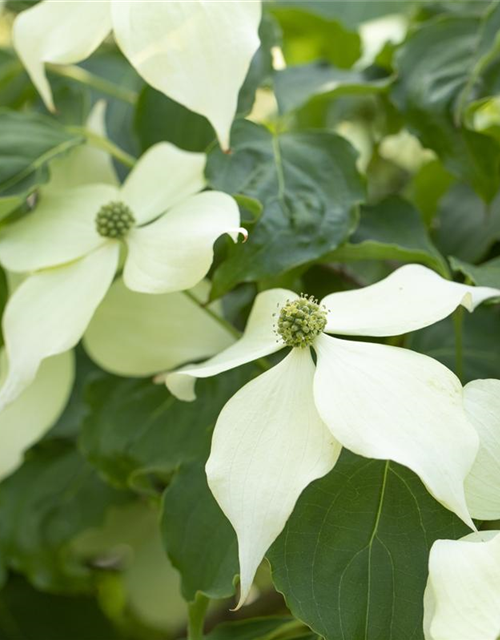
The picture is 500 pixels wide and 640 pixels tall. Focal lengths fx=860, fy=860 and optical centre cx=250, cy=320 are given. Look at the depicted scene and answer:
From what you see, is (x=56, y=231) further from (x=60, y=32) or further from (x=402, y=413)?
(x=402, y=413)

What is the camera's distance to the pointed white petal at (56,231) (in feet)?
1.32

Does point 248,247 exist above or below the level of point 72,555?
above

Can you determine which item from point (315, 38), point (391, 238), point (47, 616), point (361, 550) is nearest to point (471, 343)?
point (391, 238)

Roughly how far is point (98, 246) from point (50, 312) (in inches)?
1.7

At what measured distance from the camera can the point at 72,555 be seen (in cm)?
58

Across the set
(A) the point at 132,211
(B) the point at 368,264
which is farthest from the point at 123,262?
(B) the point at 368,264

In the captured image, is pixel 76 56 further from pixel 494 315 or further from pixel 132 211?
pixel 494 315

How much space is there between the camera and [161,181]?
43cm

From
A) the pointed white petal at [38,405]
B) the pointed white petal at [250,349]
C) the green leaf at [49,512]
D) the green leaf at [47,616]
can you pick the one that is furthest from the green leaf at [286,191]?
the green leaf at [47,616]

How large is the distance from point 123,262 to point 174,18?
0.12 metres

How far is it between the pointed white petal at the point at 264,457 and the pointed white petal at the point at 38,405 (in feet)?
0.60

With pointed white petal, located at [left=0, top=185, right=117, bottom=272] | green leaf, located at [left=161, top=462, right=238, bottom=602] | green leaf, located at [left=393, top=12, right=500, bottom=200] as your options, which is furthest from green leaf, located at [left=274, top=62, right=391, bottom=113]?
green leaf, located at [left=161, top=462, right=238, bottom=602]

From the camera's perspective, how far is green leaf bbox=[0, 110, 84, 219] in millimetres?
419

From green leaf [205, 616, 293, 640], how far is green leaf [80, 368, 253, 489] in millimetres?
81
